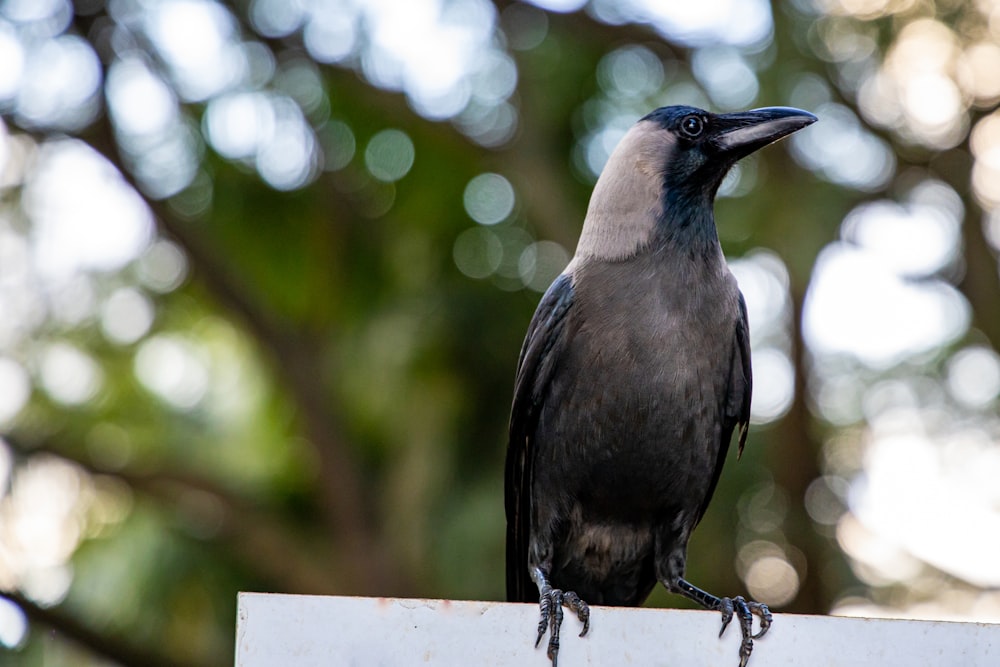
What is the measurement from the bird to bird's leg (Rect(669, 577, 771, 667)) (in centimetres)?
2

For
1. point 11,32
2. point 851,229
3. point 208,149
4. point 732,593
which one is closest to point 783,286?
point 851,229

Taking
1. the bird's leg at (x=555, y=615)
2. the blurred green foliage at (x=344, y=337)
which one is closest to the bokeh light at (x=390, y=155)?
the blurred green foliage at (x=344, y=337)

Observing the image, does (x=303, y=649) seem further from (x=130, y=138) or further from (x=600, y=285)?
(x=130, y=138)

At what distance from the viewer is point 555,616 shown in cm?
216

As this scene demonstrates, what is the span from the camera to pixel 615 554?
3.19 meters

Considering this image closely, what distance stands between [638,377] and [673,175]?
0.69 meters

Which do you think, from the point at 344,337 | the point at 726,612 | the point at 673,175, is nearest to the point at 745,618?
the point at 726,612

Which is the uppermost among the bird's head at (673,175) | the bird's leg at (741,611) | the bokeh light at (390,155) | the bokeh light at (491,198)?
the bokeh light at (390,155)

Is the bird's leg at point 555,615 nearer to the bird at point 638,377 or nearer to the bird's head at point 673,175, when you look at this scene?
the bird at point 638,377

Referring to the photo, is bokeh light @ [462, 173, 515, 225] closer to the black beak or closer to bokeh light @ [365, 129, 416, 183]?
bokeh light @ [365, 129, 416, 183]

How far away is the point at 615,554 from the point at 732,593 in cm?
322

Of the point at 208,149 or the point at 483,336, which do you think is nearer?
the point at 208,149

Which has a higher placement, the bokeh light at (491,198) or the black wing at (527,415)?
the bokeh light at (491,198)

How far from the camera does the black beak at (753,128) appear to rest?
305 centimetres
